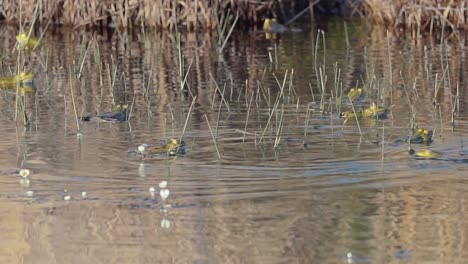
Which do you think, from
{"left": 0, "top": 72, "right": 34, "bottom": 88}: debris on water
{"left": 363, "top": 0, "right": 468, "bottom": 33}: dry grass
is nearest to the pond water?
{"left": 0, "top": 72, "right": 34, "bottom": 88}: debris on water

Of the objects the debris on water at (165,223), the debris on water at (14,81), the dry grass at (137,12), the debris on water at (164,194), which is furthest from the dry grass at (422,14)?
the debris on water at (165,223)

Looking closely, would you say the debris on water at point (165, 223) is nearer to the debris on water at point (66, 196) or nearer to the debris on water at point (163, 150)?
the debris on water at point (66, 196)

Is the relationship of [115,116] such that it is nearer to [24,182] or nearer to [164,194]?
[24,182]

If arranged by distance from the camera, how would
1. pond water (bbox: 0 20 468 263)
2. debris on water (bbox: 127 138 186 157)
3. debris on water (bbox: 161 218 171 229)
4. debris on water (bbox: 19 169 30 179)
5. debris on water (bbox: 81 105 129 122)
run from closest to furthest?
pond water (bbox: 0 20 468 263) → debris on water (bbox: 161 218 171 229) → debris on water (bbox: 19 169 30 179) → debris on water (bbox: 127 138 186 157) → debris on water (bbox: 81 105 129 122)

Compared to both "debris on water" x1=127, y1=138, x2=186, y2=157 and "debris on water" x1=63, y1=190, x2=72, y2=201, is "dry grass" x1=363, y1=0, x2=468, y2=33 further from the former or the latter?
"debris on water" x1=63, y1=190, x2=72, y2=201

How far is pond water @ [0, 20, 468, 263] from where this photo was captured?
514 cm

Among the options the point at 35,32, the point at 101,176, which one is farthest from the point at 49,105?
the point at 35,32

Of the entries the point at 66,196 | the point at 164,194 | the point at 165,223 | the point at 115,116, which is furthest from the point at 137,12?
the point at 165,223

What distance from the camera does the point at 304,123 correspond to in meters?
8.19

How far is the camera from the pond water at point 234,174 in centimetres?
514

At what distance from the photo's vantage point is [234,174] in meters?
6.54

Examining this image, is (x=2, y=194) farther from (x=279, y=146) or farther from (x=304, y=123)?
(x=304, y=123)

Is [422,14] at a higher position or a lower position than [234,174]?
higher

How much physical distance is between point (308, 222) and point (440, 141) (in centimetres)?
218
